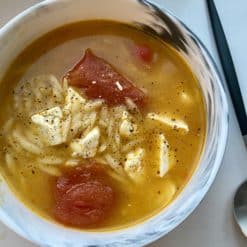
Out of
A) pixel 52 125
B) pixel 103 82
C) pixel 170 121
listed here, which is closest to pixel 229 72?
pixel 170 121

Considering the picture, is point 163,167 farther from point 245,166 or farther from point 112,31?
point 112,31

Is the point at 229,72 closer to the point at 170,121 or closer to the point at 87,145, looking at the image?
the point at 170,121

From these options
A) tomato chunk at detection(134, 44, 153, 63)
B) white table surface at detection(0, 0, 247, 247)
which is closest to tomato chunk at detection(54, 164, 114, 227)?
white table surface at detection(0, 0, 247, 247)

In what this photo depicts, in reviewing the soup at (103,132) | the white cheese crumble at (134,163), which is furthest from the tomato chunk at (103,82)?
the white cheese crumble at (134,163)

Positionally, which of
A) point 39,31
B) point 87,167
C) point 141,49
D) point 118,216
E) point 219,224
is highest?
point 39,31

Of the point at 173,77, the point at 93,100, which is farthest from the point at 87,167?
the point at 173,77

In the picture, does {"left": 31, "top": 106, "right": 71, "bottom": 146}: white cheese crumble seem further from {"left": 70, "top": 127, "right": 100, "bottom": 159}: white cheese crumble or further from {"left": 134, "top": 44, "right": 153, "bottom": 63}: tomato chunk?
{"left": 134, "top": 44, "right": 153, "bottom": 63}: tomato chunk
